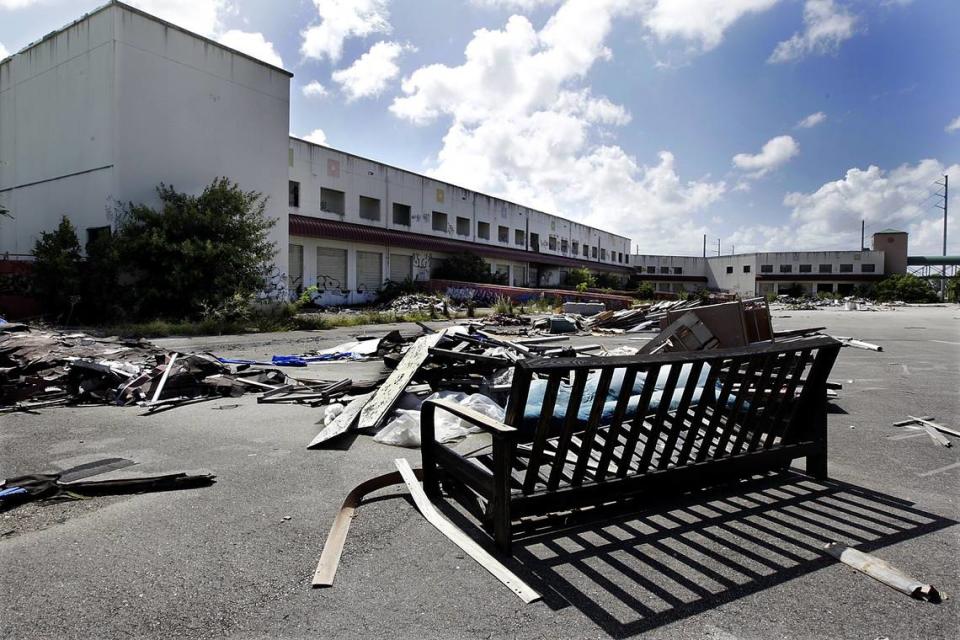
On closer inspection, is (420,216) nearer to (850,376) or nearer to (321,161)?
(321,161)

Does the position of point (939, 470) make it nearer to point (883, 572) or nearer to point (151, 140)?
point (883, 572)

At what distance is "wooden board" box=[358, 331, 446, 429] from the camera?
5355mm

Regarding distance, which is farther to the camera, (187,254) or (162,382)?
(187,254)

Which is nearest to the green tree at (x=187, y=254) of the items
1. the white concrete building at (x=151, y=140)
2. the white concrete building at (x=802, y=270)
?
the white concrete building at (x=151, y=140)

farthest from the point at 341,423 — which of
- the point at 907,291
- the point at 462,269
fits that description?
the point at 907,291

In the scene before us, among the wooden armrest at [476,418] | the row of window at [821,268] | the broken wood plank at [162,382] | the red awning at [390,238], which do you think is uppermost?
the row of window at [821,268]

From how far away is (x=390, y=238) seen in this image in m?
31.2

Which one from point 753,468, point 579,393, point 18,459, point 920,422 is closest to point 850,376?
point 920,422

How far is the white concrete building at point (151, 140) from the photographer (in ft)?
59.6

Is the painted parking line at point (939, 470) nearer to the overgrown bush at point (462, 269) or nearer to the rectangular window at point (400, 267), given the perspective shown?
the rectangular window at point (400, 267)

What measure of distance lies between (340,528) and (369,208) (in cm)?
3198

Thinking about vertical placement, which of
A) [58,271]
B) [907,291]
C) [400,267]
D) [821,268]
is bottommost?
[58,271]

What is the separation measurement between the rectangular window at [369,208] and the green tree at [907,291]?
5199 centimetres

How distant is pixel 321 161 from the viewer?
97.2ft
